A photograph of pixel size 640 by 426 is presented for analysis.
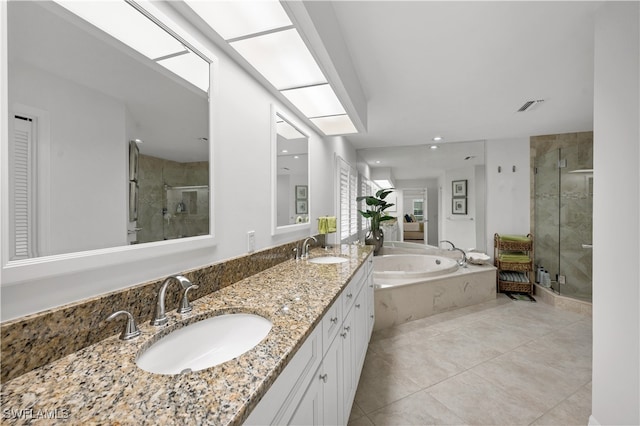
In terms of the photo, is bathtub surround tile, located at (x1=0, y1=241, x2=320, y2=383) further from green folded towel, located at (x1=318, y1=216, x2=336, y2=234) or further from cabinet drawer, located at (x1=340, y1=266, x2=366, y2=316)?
green folded towel, located at (x1=318, y1=216, x2=336, y2=234)

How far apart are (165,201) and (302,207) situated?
1.28 meters

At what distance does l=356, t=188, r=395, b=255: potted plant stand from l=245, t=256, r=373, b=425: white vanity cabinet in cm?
207

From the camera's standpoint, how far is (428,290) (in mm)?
3082

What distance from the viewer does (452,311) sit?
127 inches

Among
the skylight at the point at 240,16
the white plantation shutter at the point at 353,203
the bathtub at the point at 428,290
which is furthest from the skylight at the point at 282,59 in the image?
the white plantation shutter at the point at 353,203

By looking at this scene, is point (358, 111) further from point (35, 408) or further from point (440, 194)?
point (440, 194)

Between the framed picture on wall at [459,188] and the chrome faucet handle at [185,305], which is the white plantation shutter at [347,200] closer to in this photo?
the framed picture on wall at [459,188]

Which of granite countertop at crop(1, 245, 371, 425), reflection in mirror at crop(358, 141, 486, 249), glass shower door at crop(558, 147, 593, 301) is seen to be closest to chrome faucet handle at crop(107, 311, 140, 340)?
granite countertop at crop(1, 245, 371, 425)

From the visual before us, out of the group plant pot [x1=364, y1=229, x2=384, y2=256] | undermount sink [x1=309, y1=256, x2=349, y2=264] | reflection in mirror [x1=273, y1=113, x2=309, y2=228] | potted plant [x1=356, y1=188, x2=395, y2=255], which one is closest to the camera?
reflection in mirror [x1=273, y1=113, x2=309, y2=228]

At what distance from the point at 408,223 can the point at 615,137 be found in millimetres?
3316

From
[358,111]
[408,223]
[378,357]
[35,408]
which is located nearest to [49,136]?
[35,408]

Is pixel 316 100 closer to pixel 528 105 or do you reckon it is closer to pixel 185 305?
pixel 185 305

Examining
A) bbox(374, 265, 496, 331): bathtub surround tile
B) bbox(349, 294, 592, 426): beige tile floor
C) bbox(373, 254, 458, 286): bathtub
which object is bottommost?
bbox(349, 294, 592, 426): beige tile floor

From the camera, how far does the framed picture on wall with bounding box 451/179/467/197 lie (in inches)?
168
